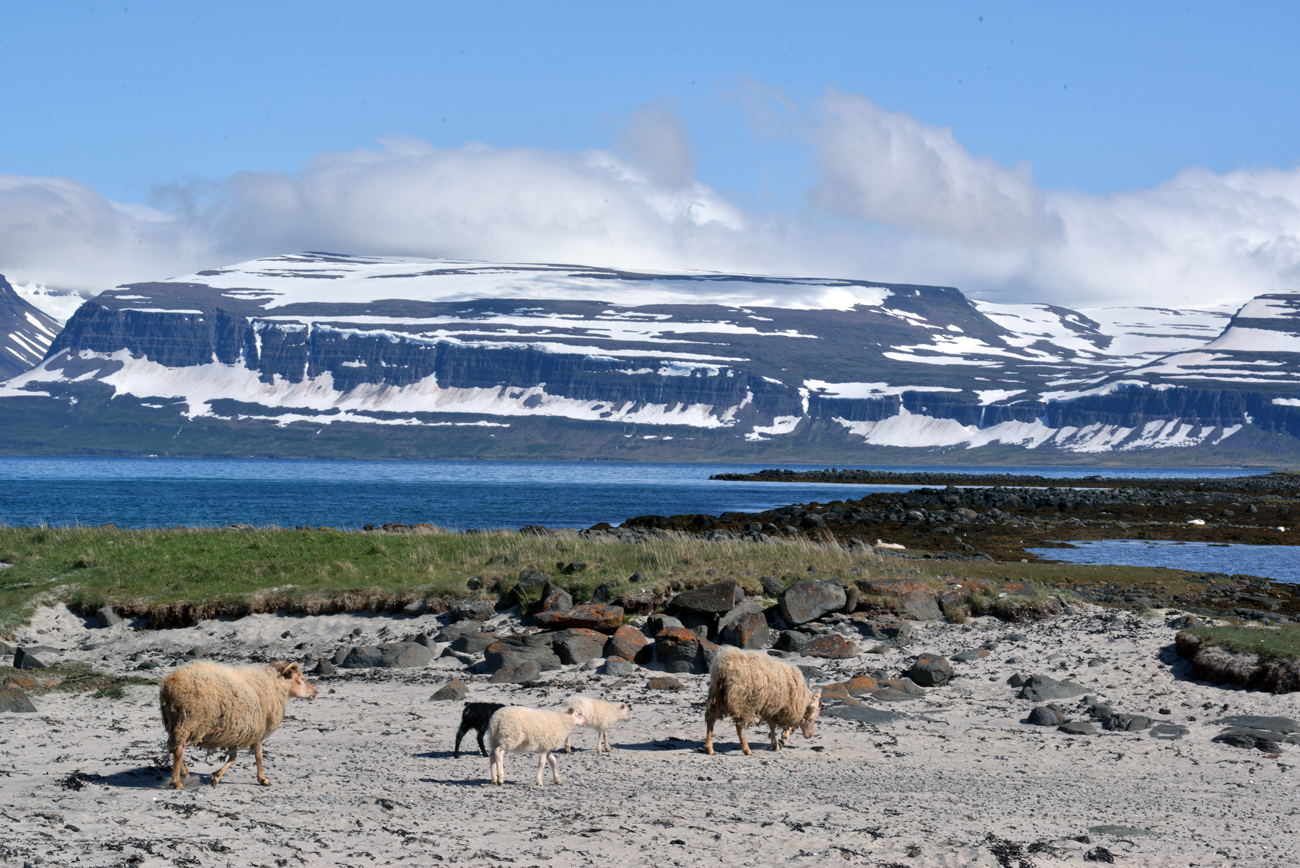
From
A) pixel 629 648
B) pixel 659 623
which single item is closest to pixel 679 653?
pixel 629 648

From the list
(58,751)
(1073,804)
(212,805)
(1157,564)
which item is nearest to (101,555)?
(58,751)

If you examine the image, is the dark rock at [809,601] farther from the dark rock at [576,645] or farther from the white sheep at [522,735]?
the white sheep at [522,735]

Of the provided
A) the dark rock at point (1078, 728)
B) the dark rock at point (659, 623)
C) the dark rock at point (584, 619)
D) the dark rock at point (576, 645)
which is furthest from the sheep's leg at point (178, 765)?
the dark rock at point (1078, 728)

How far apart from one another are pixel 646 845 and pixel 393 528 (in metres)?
35.3

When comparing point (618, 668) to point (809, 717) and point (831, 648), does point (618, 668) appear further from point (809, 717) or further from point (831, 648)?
point (809, 717)

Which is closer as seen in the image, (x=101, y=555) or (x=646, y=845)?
(x=646, y=845)

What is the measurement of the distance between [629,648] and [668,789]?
29.0ft

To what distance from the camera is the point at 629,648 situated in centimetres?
2278

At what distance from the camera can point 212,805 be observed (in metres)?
12.5

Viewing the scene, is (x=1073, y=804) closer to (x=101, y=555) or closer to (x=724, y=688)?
(x=724, y=688)

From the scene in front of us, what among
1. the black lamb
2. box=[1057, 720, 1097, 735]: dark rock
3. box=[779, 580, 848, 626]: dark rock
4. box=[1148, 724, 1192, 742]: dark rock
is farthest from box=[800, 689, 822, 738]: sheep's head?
box=[779, 580, 848, 626]: dark rock

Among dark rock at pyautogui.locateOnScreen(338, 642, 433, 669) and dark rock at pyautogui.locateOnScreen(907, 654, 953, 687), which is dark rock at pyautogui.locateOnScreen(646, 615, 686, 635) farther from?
dark rock at pyautogui.locateOnScreen(907, 654, 953, 687)

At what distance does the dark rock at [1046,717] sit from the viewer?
17.8 m

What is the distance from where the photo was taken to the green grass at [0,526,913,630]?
27734 mm
